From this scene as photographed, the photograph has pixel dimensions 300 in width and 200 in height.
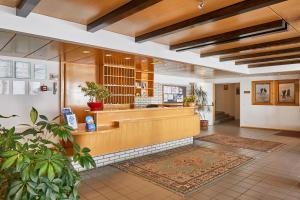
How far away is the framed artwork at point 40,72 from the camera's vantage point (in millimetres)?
5145

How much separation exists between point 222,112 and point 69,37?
11.2 meters

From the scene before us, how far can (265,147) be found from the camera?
235 inches

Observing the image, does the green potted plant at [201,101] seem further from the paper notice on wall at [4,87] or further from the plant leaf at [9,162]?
the plant leaf at [9,162]

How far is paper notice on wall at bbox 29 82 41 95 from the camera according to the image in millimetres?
5059

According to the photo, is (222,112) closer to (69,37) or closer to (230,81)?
(230,81)

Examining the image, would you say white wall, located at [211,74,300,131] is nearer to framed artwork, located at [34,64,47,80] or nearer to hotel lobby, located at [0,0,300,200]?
hotel lobby, located at [0,0,300,200]

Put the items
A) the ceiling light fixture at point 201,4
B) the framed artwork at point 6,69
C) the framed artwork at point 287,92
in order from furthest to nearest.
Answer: the framed artwork at point 287,92 < the framed artwork at point 6,69 < the ceiling light fixture at point 201,4

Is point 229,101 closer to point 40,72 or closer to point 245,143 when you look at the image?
point 245,143

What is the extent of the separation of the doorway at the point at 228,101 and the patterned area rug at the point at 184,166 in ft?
25.2

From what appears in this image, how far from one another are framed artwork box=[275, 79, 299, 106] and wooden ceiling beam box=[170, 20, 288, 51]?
21.0 ft

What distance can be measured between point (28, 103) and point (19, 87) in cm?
42

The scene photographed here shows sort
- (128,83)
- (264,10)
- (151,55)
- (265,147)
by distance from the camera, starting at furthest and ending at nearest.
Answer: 1. (128,83)
2. (265,147)
3. (151,55)
4. (264,10)

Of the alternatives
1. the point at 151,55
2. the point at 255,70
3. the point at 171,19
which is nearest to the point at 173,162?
the point at 151,55

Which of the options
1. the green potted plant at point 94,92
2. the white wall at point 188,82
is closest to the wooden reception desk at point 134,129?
the green potted plant at point 94,92
